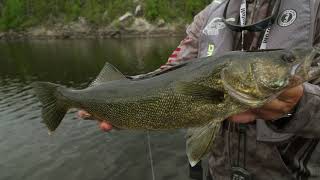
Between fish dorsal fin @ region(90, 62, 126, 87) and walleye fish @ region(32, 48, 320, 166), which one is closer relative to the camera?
→ walleye fish @ region(32, 48, 320, 166)

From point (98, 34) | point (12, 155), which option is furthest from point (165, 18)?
point (12, 155)

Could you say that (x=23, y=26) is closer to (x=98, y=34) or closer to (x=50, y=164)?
(x=98, y=34)

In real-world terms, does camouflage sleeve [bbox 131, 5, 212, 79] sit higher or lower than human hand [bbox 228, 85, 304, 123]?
higher

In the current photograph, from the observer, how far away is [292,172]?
3.69m

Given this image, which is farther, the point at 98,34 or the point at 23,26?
the point at 23,26

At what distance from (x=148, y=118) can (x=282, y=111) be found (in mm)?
1258

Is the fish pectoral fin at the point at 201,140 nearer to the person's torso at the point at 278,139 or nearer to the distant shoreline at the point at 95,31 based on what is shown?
the person's torso at the point at 278,139

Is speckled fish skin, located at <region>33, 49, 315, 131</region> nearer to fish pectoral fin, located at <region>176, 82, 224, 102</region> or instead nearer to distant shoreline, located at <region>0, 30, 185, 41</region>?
fish pectoral fin, located at <region>176, 82, 224, 102</region>

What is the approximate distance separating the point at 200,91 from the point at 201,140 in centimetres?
43

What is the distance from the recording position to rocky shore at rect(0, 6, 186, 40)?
93.8 metres

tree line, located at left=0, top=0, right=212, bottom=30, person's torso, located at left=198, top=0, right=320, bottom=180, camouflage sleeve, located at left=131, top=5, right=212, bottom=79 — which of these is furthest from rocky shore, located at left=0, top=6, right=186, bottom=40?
person's torso, located at left=198, top=0, right=320, bottom=180

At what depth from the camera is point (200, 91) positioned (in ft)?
10.5

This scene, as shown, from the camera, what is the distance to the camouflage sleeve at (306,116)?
305cm

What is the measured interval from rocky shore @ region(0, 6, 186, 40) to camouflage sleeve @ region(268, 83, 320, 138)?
3351 inches
